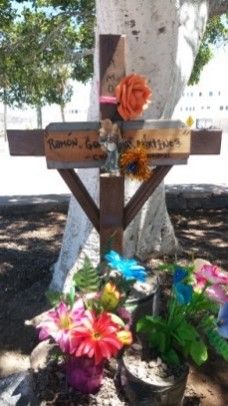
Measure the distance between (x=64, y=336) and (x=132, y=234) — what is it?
1866 millimetres

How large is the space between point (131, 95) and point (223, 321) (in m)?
1.11

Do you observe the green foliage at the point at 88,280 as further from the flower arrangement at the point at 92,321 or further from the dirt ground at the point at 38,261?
the dirt ground at the point at 38,261

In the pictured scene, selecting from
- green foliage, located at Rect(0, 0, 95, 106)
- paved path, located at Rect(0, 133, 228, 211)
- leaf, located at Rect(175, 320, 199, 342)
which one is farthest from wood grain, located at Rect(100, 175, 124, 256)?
green foliage, located at Rect(0, 0, 95, 106)

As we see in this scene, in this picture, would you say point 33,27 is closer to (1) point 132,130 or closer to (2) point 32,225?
(2) point 32,225

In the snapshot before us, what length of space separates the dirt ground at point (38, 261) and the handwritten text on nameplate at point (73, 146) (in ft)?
3.80

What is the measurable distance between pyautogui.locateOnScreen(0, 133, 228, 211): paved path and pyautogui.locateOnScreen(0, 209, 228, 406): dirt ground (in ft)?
2.61

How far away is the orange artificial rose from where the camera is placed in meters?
2.25

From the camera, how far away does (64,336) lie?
75.6 inches

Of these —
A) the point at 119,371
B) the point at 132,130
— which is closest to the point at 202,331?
the point at 119,371

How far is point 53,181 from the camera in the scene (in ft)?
36.2

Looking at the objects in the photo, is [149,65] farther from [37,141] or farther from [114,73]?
[37,141]

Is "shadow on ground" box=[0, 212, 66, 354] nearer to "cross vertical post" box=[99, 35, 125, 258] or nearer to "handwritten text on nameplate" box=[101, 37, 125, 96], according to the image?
"cross vertical post" box=[99, 35, 125, 258]

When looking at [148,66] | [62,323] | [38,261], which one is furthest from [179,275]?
[38,261]

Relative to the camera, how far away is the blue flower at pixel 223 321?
2.07 meters
